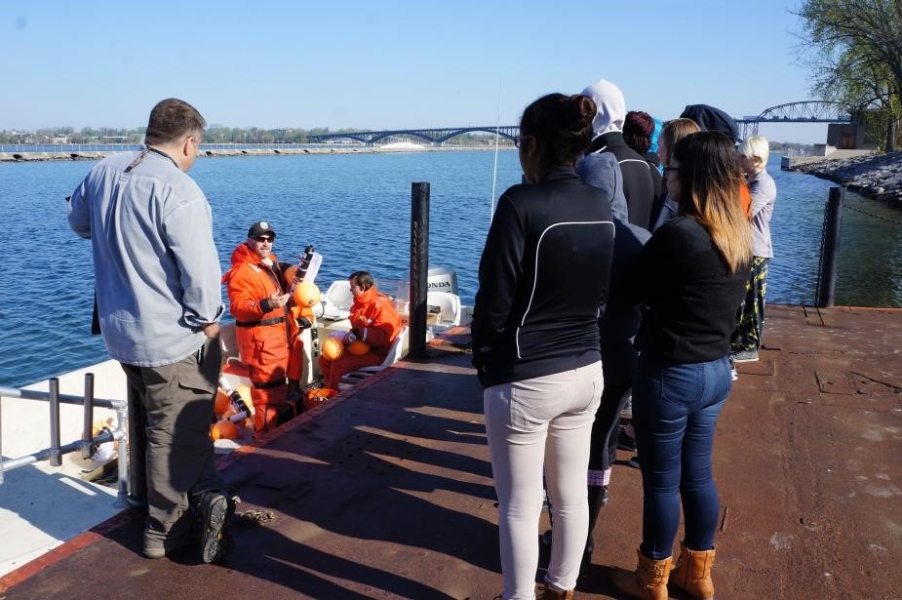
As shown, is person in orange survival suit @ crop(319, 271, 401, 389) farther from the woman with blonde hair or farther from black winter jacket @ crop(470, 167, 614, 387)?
black winter jacket @ crop(470, 167, 614, 387)

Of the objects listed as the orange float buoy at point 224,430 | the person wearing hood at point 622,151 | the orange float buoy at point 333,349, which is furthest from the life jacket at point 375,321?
the person wearing hood at point 622,151

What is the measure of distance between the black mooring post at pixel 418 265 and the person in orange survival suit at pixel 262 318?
111 cm

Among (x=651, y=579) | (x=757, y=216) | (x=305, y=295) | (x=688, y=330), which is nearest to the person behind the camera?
(x=688, y=330)

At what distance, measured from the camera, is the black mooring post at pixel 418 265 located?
20.6 feet

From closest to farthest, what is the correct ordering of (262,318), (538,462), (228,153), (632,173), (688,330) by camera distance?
(538,462)
(688,330)
(632,173)
(262,318)
(228,153)

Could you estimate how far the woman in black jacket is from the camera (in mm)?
2396

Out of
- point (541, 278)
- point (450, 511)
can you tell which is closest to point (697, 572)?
point (450, 511)

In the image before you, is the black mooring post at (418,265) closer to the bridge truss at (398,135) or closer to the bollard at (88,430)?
the bollard at (88,430)

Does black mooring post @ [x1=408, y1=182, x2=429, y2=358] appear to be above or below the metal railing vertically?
above

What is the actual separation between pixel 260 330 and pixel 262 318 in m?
0.11

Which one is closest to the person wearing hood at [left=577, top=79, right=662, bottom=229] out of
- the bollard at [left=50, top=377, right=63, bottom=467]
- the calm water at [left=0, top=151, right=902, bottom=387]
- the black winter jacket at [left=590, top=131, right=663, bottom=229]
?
the black winter jacket at [left=590, top=131, right=663, bottom=229]

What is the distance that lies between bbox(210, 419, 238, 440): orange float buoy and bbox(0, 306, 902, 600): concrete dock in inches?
52.6

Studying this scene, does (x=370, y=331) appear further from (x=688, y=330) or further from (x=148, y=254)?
(x=688, y=330)

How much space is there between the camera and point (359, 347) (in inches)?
279
